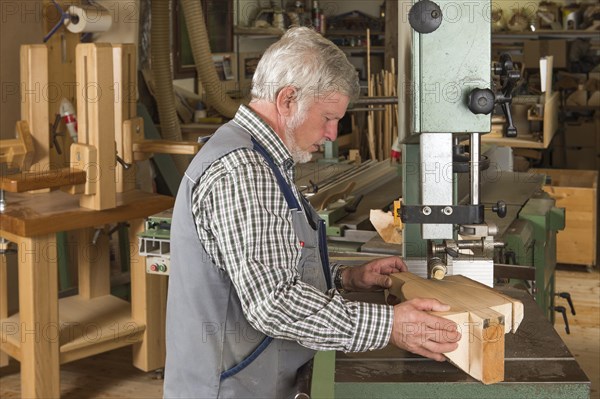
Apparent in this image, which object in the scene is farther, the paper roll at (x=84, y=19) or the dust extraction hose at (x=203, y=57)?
the dust extraction hose at (x=203, y=57)

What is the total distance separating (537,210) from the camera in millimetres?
3145

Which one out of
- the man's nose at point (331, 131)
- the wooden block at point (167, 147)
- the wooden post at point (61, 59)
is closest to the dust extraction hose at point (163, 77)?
the wooden post at point (61, 59)

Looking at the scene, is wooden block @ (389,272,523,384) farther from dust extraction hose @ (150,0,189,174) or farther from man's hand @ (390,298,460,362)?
dust extraction hose @ (150,0,189,174)

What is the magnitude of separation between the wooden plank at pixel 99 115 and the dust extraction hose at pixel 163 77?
1.59 metres

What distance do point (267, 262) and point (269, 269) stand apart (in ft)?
0.04

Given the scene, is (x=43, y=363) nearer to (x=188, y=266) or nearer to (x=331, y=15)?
(x=188, y=266)

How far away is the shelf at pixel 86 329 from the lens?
3338 millimetres

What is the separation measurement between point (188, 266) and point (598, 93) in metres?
5.00

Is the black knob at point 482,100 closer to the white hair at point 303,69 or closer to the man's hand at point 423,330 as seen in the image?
the white hair at point 303,69

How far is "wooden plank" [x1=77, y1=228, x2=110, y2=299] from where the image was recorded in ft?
12.3

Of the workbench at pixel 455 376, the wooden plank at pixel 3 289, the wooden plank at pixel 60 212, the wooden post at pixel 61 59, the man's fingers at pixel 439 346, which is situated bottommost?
the wooden plank at pixel 3 289

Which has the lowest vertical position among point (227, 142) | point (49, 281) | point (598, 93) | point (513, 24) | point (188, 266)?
point (49, 281)

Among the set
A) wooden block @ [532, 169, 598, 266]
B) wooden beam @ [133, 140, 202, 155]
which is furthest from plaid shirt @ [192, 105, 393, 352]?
wooden block @ [532, 169, 598, 266]

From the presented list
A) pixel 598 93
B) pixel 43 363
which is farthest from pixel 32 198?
pixel 598 93
